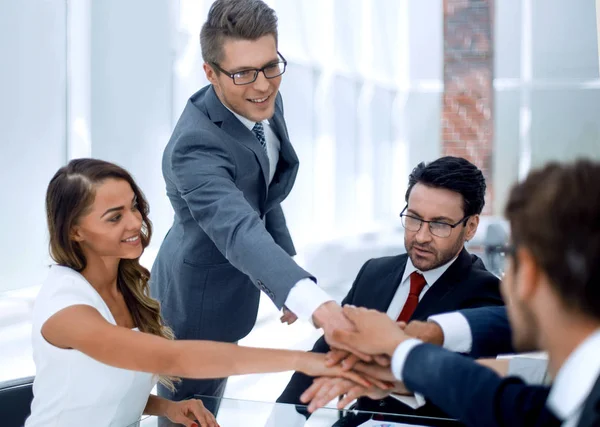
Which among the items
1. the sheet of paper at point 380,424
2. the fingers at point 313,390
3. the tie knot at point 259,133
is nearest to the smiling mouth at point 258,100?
the tie knot at point 259,133

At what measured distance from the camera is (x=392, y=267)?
2344 mm

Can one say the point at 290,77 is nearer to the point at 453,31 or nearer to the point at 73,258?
the point at 453,31

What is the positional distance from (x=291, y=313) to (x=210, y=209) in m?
0.33

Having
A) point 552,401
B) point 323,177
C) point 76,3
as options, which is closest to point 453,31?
point 323,177

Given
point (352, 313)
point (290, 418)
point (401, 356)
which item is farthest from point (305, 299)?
point (401, 356)

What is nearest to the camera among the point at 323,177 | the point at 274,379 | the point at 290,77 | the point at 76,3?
the point at 76,3

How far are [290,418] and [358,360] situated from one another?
25cm

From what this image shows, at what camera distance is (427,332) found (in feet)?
5.96

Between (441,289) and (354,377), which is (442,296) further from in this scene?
(354,377)

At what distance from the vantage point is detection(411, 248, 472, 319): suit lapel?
7.05ft

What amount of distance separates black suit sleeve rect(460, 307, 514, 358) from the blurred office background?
219 cm

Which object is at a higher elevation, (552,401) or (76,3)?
(76,3)

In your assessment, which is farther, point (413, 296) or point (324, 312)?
point (413, 296)

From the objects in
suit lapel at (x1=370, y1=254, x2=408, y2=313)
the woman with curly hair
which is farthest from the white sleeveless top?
suit lapel at (x1=370, y1=254, x2=408, y2=313)
